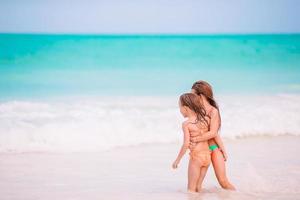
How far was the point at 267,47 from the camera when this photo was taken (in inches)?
846

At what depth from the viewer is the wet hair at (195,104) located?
500 centimetres

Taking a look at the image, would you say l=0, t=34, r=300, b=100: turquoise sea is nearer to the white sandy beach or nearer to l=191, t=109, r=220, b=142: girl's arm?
the white sandy beach

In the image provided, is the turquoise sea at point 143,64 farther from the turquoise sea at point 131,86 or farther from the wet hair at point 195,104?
the wet hair at point 195,104

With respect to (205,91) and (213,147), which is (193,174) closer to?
(213,147)

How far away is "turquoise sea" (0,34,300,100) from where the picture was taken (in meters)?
14.4

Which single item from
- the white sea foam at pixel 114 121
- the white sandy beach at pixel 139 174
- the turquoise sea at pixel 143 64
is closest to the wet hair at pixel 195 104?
the white sandy beach at pixel 139 174

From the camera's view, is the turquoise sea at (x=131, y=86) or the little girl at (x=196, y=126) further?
the turquoise sea at (x=131, y=86)

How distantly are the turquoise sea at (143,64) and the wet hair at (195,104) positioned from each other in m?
8.20

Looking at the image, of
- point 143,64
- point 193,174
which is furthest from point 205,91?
point 143,64

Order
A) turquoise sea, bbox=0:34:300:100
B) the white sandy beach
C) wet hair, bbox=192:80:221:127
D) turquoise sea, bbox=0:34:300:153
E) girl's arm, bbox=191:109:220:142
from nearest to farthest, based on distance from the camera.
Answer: girl's arm, bbox=191:109:220:142, wet hair, bbox=192:80:221:127, the white sandy beach, turquoise sea, bbox=0:34:300:153, turquoise sea, bbox=0:34:300:100

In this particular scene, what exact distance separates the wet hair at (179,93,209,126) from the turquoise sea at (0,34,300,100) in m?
8.20

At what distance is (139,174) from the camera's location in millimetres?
6441

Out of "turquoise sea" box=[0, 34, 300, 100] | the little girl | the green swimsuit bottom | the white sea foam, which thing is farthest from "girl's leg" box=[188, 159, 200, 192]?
"turquoise sea" box=[0, 34, 300, 100]

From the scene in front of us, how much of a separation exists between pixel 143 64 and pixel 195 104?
13085 millimetres
